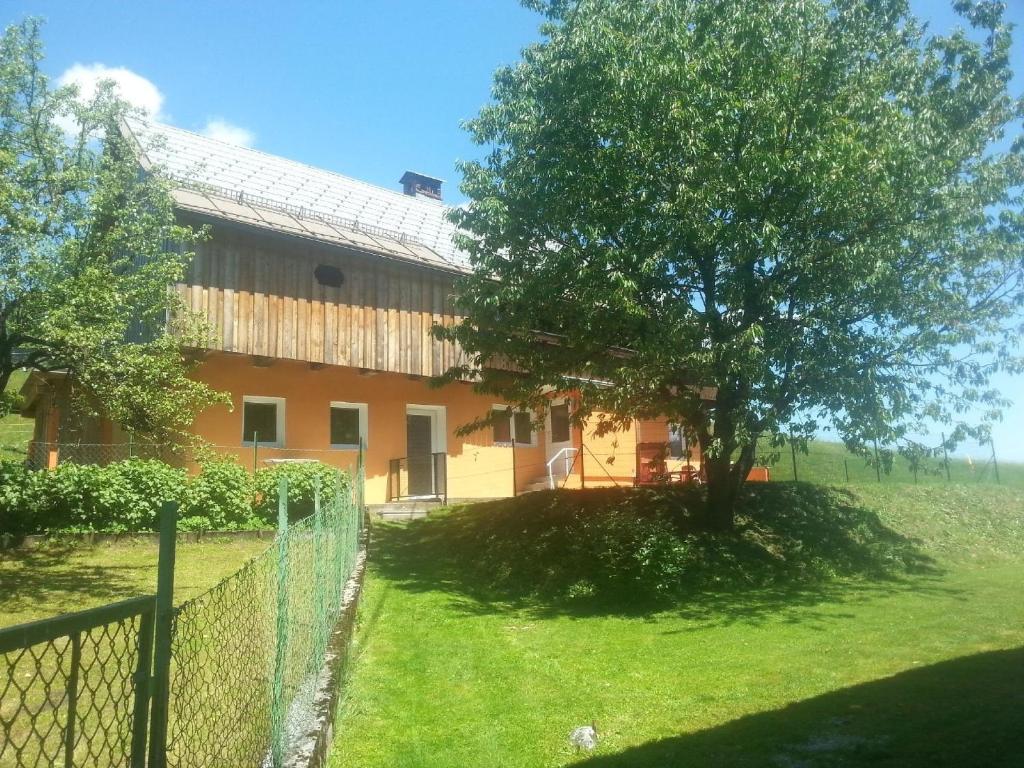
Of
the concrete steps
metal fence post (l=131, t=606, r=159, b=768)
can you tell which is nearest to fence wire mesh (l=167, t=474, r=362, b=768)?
metal fence post (l=131, t=606, r=159, b=768)

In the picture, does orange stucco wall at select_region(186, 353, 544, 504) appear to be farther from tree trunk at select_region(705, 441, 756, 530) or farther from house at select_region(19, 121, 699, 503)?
tree trunk at select_region(705, 441, 756, 530)

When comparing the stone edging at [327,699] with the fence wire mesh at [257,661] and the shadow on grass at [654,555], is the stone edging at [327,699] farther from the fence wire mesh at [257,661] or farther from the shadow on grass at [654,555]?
the shadow on grass at [654,555]

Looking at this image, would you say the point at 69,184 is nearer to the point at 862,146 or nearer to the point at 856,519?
the point at 862,146

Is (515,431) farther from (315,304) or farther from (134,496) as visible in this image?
(134,496)

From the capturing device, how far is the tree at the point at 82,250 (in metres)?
9.30

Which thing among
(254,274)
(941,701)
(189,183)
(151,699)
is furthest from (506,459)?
(151,699)

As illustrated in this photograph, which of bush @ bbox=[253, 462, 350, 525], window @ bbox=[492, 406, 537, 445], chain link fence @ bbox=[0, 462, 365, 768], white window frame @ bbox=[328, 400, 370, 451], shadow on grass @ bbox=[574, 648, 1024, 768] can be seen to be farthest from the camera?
window @ bbox=[492, 406, 537, 445]

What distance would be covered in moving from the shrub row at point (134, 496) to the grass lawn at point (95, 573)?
0.51 meters

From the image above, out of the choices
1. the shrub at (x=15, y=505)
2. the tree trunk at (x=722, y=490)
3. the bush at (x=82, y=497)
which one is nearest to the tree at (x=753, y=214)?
the tree trunk at (x=722, y=490)

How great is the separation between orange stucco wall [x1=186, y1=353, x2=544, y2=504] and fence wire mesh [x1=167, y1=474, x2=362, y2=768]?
9411 mm

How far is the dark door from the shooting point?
1817 cm

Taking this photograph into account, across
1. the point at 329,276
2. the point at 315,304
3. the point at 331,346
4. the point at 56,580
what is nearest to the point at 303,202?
the point at 329,276

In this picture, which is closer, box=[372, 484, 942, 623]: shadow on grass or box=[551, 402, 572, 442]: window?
box=[372, 484, 942, 623]: shadow on grass

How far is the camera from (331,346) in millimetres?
16172
